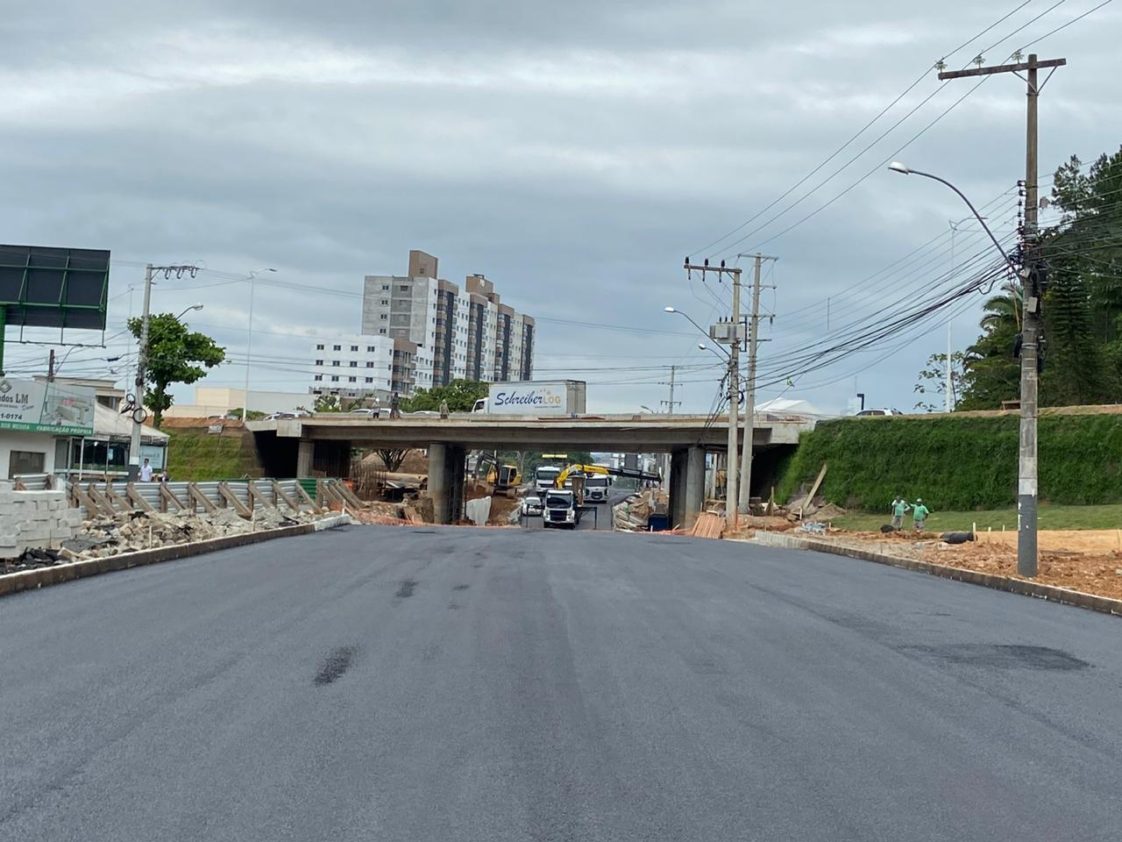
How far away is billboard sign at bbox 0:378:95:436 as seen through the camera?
44312 mm

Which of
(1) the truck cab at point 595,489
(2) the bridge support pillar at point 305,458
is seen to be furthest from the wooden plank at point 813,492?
(1) the truck cab at point 595,489

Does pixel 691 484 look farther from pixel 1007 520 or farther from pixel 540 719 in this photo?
pixel 540 719

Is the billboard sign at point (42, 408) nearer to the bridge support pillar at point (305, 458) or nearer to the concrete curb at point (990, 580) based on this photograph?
the bridge support pillar at point (305, 458)

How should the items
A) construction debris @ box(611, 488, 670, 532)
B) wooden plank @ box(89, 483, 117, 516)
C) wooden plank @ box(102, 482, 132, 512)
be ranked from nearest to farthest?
wooden plank @ box(89, 483, 117, 516) → wooden plank @ box(102, 482, 132, 512) → construction debris @ box(611, 488, 670, 532)

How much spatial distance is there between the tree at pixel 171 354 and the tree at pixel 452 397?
45.9m

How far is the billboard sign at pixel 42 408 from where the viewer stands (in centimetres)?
4431

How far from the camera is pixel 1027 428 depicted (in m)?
23.8

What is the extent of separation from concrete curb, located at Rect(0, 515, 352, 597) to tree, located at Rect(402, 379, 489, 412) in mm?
79673

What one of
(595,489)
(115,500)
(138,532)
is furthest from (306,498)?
(595,489)

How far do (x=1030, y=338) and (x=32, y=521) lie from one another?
19186mm

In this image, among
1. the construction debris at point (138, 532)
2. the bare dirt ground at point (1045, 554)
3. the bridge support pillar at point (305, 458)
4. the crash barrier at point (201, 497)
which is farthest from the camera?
the bridge support pillar at point (305, 458)

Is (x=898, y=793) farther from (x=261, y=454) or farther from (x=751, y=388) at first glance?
(x=261, y=454)

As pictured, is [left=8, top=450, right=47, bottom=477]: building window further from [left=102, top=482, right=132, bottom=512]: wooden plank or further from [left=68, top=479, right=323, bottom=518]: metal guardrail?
[left=102, top=482, right=132, bottom=512]: wooden plank

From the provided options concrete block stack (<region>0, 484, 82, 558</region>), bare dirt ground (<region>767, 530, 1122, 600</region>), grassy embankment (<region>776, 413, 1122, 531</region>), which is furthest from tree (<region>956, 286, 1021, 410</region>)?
concrete block stack (<region>0, 484, 82, 558</region>)
